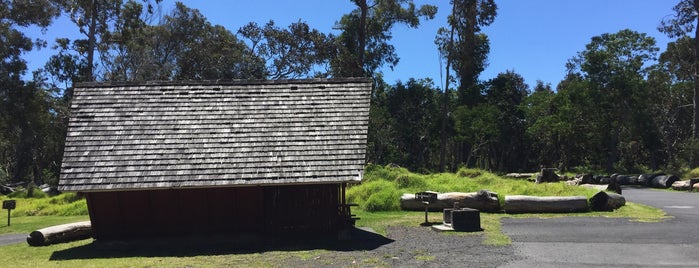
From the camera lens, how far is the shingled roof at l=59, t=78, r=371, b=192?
39.6 ft

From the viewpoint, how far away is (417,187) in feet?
71.3

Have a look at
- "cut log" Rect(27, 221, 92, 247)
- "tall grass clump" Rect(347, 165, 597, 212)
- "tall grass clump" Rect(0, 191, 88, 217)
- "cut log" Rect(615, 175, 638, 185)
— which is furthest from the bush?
"cut log" Rect(615, 175, 638, 185)

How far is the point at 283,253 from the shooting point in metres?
10.8

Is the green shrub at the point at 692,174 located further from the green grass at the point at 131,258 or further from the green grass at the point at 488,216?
the green grass at the point at 131,258

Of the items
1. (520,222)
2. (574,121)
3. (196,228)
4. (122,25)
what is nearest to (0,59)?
(122,25)

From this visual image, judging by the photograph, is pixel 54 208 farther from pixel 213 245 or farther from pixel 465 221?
pixel 465 221

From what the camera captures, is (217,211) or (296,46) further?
(296,46)

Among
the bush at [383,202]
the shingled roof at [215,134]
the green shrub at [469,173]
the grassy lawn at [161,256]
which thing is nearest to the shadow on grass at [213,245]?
the grassy lawn at [161,256]

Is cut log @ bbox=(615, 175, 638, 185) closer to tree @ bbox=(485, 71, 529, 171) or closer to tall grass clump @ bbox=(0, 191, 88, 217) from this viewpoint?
tree @ bbox=(485, 71, 529, 171)

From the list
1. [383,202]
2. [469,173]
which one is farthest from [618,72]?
[383,202]

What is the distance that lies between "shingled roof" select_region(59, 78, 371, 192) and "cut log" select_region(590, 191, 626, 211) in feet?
28.4

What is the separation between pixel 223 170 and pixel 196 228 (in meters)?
1.86

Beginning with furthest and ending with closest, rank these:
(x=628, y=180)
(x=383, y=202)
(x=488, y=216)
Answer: (x=628, y=180) → (x=383, y=202) → (x=488, y=216)

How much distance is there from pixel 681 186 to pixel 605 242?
60.5 feet
